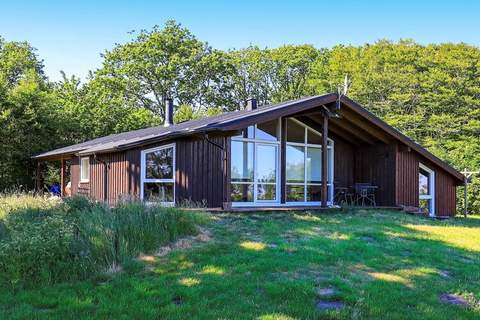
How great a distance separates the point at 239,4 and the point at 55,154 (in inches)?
381

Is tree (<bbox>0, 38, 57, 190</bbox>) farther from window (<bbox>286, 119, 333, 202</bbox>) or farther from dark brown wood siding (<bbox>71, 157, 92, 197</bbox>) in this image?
window (<bbox>286, 119, 333, 202</bbox>)

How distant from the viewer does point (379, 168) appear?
16078 millimetres

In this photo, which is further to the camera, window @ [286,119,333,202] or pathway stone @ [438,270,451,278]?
window @ [286,119,333,202]

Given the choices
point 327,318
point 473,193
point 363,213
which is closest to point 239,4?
point 363,213

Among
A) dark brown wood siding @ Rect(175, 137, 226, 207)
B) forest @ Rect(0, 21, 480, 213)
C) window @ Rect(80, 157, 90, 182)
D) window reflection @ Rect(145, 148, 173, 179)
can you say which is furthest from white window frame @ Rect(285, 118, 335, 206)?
forest @ Rect(0, 21, 480, 213)

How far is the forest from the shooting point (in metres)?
27.1

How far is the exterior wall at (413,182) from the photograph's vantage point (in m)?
15.9

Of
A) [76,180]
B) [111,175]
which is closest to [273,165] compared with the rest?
[111,175]

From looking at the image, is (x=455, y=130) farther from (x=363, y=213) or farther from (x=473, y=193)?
(x=363, y=213)

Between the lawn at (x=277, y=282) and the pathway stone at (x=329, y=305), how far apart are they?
0.03 m

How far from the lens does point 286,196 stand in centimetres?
1454

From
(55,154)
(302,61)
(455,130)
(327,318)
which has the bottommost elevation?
(327,318)

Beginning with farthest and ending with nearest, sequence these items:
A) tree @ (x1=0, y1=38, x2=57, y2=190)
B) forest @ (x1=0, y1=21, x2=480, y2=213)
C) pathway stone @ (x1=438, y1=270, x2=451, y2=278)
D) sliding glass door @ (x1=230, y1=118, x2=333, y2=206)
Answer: forest @ (x1=0, y1=21, x2=480, y2=213) → tree @ (x1=0, y1=38, x2=57, y2=190) → sliding glass door @ (x1=230, y1=118, x2=333, y2=206) → pathway stone @ (x1=438, y1=270, x2=451, y2=278)

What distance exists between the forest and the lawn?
1674 centimetres
